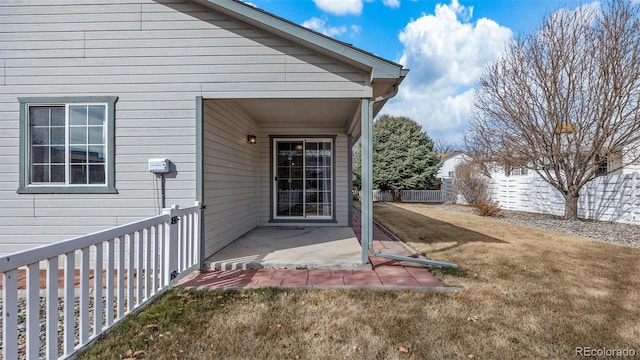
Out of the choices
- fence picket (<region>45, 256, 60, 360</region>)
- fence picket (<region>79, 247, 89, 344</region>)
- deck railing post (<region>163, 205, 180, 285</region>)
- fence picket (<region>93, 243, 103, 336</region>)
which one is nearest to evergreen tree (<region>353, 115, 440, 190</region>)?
deck railing post (<region>163, 205, 180, 285</region>)

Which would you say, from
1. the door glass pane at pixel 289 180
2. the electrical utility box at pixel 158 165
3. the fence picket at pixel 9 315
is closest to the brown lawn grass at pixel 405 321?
the fence picket at pixel 9 315

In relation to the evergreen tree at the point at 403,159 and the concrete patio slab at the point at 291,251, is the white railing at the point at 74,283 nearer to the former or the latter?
the concrete patio slab at the point at 291,251

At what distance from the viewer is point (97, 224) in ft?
12.7

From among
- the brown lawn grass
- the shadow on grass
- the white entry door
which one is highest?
the white entry door

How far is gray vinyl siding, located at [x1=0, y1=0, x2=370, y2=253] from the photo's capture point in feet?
12.5

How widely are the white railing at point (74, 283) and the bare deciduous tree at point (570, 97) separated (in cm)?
974

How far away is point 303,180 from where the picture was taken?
6.93m

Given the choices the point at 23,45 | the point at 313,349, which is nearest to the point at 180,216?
the point at 313,349

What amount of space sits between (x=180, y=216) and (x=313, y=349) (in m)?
2.10

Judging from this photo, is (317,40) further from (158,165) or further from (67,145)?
(67,145)

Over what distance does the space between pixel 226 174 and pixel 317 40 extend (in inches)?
99.6

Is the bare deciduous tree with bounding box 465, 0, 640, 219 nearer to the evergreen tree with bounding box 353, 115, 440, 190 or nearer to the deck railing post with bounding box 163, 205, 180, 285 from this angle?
the evergreen tree with bounding box 353, 115, 440, 190

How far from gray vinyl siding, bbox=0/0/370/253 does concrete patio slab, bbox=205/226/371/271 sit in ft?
3.43

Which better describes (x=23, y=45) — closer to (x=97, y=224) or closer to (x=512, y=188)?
(x=97, y=224)
